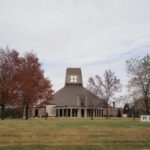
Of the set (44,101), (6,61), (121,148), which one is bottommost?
(121,148)

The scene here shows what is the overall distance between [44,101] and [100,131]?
34303 mm

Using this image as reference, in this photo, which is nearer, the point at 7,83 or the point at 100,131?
the point at 100,131

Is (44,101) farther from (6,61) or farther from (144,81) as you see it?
(144,81)

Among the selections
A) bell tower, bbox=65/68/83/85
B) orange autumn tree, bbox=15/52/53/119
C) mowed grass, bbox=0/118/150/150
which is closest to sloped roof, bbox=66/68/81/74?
bell tower, bbox=65/68/83/85

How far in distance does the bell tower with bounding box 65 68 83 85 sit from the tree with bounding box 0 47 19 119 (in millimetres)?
41173

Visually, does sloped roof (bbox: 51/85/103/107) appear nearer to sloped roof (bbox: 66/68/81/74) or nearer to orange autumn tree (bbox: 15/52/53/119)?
sloped roof (bbox: 66/68/81/74)

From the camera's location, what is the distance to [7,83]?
60.8m

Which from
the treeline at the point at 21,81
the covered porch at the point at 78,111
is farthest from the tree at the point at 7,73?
the covered porch at the point at 78,111

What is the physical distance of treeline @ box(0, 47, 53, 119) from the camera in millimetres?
61188

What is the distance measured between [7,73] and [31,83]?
12.8 ft

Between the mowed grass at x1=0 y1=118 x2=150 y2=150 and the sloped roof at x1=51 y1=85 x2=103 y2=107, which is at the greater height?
the sloped roof at x1=51 y1=85 x2=103 y2=107

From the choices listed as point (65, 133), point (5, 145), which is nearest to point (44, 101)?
point (65, 133)

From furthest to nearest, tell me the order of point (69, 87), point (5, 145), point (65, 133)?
point (69, 87) < point (65, 133) < point (5, 145)

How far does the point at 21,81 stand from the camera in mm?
61312
